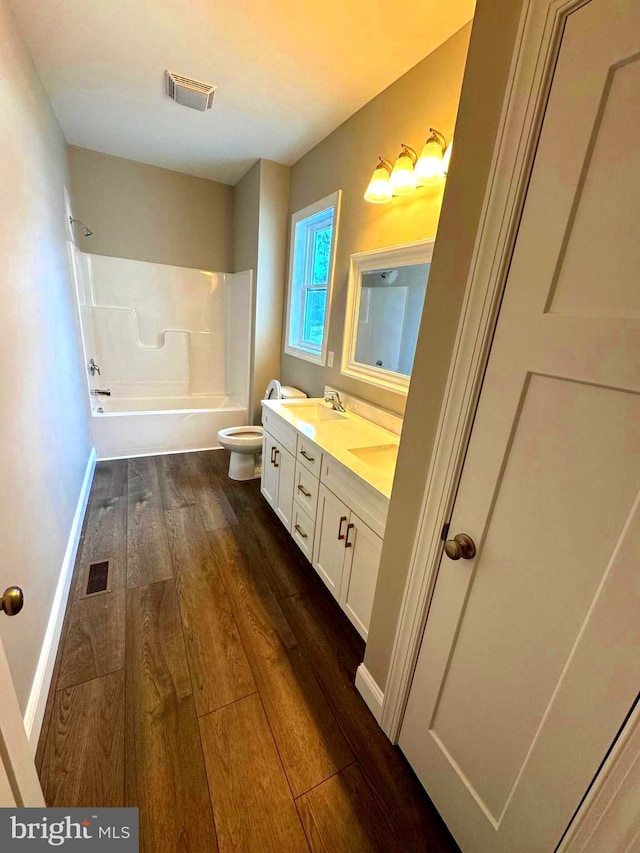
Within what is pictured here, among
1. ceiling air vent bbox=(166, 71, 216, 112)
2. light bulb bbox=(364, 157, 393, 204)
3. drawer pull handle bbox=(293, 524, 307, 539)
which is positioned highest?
ceiling air vent bbox=(166, 71, 216, 112)

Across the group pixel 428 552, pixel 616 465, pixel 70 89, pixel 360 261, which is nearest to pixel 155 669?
pixel 428 552

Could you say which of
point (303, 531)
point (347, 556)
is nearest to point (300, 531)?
point (303, 531)

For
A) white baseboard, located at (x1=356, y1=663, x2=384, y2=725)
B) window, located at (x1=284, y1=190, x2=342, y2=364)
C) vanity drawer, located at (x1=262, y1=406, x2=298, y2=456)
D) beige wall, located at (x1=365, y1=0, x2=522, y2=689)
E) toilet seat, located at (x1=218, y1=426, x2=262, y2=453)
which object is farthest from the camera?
toilet seat, located at (x1=218, y1=426, x2=262, y2=453)

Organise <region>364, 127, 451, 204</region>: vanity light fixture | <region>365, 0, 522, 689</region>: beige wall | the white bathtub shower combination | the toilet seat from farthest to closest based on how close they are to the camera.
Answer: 1. the white bathtub shower combination
2. the toilet seat
3. <region>364, 127, 451, 204</region>: vanity light fixture
4. <region>365, 0, 522, 689</region>: beige wall

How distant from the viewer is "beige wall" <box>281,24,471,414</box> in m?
1.61

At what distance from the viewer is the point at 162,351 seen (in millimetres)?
3822

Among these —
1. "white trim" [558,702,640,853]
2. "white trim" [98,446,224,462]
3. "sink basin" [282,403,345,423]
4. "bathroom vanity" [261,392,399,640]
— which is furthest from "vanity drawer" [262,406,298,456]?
"white trim" [558,702,640,853]

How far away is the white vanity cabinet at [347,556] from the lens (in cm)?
146

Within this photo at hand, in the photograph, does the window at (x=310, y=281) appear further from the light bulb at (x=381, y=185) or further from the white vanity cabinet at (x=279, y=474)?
the white vanity cabinet at (x=279, y=474)

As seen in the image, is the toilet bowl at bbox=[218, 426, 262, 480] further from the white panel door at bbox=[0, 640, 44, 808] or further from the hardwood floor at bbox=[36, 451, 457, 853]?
the white panel door at bbox=[0, 640, 44, 808]

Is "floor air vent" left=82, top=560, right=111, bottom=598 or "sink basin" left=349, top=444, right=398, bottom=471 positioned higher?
"sink basin" left=349, top=444, right=398, bottom=471

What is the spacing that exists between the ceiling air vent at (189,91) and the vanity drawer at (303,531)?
A: 8.29ft

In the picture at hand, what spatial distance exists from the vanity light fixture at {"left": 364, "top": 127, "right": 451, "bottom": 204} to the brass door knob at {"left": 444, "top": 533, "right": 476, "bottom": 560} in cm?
137

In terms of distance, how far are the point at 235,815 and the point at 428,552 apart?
99 cm
